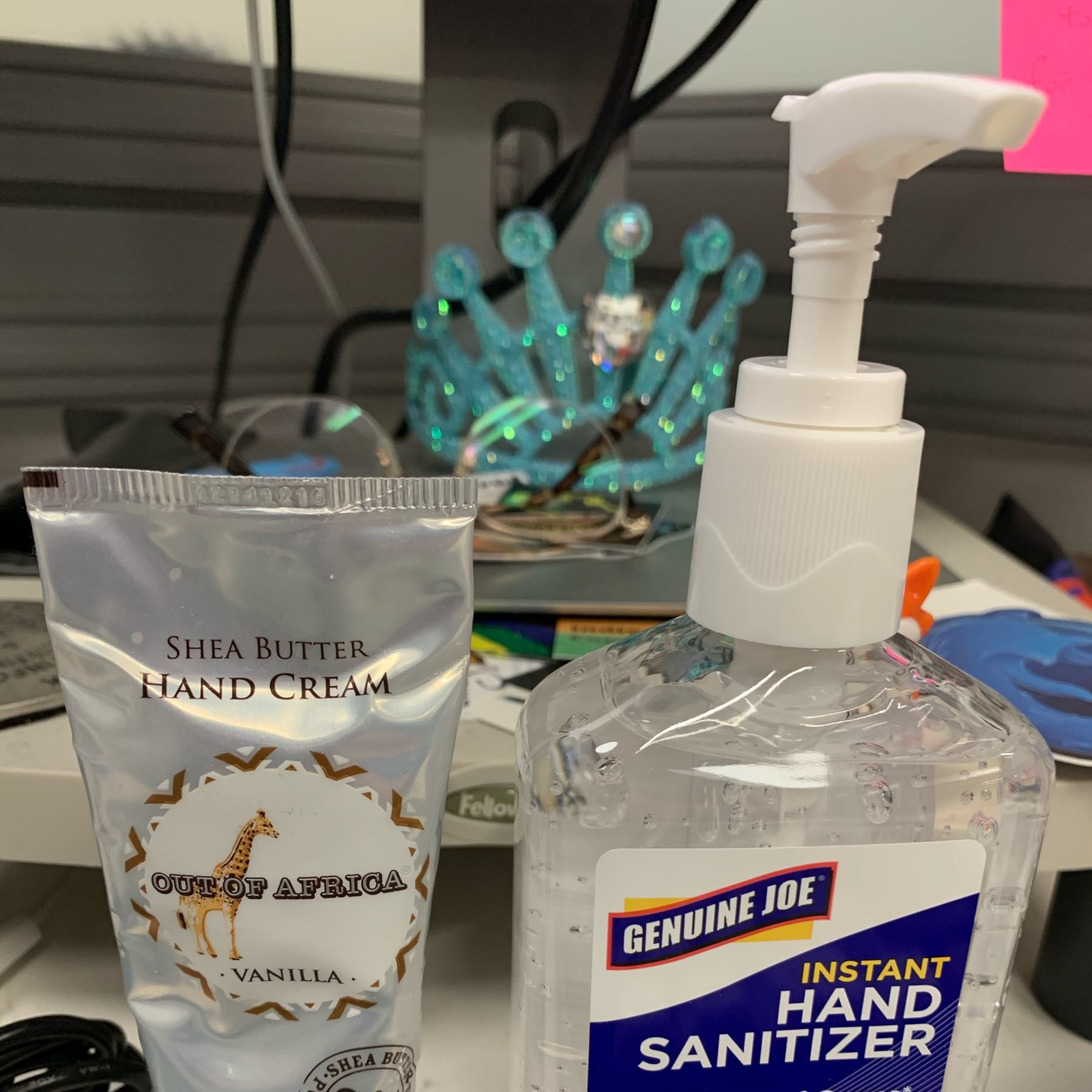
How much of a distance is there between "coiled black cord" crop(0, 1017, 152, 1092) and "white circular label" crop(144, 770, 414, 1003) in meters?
0.07

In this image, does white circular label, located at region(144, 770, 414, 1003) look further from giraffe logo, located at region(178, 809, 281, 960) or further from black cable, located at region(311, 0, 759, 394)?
black cable, located at region(311, 0, 759, 394)

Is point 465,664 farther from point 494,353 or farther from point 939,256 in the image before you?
point 939,256

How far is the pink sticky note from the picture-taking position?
353 mm

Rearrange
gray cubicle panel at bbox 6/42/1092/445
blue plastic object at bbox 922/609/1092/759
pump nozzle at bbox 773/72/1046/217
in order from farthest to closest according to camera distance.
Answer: gray cubicle panel at bbox 6/42/1092/445 < blue plastic object at bbox 922/609/1092/759 < pump nozzle at bbox 773/72/1046/217

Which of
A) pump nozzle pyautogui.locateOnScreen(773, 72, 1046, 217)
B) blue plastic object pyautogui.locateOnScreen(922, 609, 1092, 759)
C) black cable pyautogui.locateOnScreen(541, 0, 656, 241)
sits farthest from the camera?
black cable pyautogui.locateOnScreen(541, 0, 656, 241)

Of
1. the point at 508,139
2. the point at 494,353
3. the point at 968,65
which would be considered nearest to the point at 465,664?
the point at 494,353

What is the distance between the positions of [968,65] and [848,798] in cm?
55

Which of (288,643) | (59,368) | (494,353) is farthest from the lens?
(59,368)

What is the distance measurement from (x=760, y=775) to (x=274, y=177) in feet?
1.63

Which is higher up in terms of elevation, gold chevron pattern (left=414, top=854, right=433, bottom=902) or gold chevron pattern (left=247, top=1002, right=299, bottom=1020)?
gold chevron pattern (left=414, top=854, right=433, bottom=902)

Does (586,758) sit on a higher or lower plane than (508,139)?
lower

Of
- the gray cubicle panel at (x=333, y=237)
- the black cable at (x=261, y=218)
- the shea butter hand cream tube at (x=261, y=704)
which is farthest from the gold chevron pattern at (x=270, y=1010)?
the gray cubicle panel at (x=333, y=237)

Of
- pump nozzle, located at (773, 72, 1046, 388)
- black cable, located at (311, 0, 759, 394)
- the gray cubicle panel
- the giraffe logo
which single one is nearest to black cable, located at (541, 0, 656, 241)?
black cable, located at (311, 0, 759, 394)

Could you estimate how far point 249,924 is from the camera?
0.81 ft
